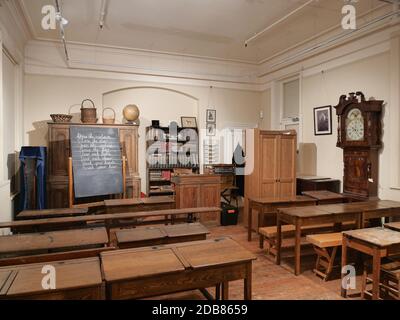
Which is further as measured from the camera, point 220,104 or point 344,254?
point 220,104

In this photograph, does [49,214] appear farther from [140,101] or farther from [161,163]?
[140,101]

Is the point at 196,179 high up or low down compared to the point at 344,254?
up

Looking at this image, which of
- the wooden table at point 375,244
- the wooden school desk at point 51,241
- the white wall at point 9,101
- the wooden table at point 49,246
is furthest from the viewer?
the white wall at point 9,101

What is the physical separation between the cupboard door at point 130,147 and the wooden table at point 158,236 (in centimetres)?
299

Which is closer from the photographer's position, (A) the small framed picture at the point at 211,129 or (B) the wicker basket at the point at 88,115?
(B) the wicker basket at the point at 88,115

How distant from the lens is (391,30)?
4.49m

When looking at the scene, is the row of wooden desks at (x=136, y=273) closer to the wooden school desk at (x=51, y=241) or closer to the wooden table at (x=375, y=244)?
the wooden school desk at (x=51, y=241)

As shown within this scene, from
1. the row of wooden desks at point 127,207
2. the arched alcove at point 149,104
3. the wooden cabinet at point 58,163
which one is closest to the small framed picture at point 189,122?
the arched alcove at point 149,104

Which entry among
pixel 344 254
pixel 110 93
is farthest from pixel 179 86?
pixel 344 254

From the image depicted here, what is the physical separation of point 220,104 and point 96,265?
589 centimetres

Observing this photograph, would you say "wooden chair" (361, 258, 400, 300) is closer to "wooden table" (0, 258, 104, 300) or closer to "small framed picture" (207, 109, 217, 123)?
"wooden table" (0, 258, 104, 300)

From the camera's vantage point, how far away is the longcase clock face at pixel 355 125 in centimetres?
469

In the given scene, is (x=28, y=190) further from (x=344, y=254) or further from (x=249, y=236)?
(x=344, y=254)
